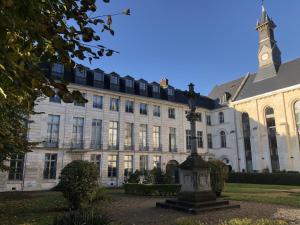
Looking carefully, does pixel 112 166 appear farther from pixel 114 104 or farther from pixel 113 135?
pixel 114 104

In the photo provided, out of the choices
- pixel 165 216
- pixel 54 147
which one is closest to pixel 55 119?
pixel 54 147

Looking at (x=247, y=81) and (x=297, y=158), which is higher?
(x=247, y=81)

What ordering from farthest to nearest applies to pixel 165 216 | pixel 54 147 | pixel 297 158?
pixel 297 158, pixel 54 147, pixel 165 216

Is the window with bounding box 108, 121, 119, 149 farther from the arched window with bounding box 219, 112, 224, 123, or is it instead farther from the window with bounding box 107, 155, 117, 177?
the arched window with bounding box 219, 112, 224, 123

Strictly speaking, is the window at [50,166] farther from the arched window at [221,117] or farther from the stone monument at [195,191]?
the arched window at [221,117]

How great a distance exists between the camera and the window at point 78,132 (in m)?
27.8

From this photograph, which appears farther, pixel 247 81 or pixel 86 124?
pixel 247 81

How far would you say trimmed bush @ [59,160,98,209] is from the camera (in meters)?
11.1

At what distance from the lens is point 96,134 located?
2952 centimetres

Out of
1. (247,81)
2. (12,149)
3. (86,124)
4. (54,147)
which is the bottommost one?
(12,149)

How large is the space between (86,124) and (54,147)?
13.6 ft

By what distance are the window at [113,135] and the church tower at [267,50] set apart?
77.0ft

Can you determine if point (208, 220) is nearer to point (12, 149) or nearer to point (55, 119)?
point (12, 149)

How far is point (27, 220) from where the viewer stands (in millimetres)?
9289
